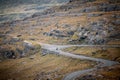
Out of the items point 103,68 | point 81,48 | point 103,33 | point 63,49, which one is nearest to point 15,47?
point 63,49

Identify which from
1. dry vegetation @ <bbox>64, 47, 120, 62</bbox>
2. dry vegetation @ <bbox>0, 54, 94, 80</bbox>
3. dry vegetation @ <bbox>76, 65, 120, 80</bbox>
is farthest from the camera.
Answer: dry vegetation @ <bbox>64, 47, 120, 62</bbox>

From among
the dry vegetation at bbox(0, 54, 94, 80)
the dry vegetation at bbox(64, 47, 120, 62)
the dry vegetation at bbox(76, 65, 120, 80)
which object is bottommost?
the dry vegetation at bbox(0, 54, 94, 80)

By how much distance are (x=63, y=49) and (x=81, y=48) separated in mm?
13040

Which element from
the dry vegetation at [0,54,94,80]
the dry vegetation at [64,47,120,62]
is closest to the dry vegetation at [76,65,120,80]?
the dry vegetation at [0,54,94,80]

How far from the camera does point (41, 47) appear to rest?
17475cm

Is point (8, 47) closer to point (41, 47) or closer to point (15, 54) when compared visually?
point (15, 54)

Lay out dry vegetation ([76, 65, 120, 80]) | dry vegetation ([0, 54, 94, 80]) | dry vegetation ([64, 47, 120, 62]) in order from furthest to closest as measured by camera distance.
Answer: dry vegetation ([64, 47, 120, 62]), dry vegetation ([0, 54, 94, 80]), dry vegetation ([76, 65, 120, 80])

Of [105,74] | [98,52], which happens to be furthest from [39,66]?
[105,74]

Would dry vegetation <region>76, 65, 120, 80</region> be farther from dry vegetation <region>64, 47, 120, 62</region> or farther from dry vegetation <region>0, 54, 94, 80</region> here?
dry vegetation <region>64, 47, 120, 62</region>

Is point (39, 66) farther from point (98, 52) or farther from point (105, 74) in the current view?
point (105, 74)

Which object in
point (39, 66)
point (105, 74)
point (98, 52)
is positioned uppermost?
point (105, 74)

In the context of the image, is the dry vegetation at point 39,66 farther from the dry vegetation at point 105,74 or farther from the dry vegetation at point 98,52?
the dry vegetation at point 105,74


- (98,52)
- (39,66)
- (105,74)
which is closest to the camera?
(105,74)

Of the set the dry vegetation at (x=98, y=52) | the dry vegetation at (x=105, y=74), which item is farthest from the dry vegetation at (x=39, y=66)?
the dry vegetation at (x=105, y=74)
